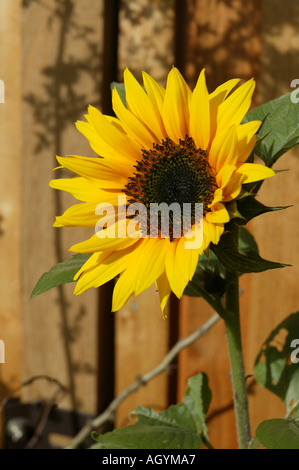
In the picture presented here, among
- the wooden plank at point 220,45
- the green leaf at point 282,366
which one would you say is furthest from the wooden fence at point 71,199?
the green leaf at point 282,366

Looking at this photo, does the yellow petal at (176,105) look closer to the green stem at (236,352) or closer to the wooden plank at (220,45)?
the green stem at (236,352)

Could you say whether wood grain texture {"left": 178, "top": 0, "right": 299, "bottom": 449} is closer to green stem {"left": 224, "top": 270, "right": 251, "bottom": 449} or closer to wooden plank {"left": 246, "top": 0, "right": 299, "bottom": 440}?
wooden plank {"left": 246, "top": 0, "right": 299, "bottom": 440}

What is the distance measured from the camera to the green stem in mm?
752

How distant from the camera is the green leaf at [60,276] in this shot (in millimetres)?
718

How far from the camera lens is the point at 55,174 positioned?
151 cm

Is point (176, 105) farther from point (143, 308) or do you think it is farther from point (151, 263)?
point (143, 308)

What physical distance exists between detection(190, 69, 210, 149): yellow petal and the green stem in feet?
0.61

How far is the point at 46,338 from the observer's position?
1.59m

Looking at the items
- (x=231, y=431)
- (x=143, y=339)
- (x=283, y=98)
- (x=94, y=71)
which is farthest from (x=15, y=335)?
(x=283, y=98)

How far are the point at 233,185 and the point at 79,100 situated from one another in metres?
0.94

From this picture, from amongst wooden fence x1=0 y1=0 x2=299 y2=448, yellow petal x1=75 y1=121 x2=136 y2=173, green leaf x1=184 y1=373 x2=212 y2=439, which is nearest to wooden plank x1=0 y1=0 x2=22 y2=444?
wooden fence x1=0 y1=0 x2=299 y2=448

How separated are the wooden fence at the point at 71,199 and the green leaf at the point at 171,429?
51cm

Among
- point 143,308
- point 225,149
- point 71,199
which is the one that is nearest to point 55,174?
point 71,199
